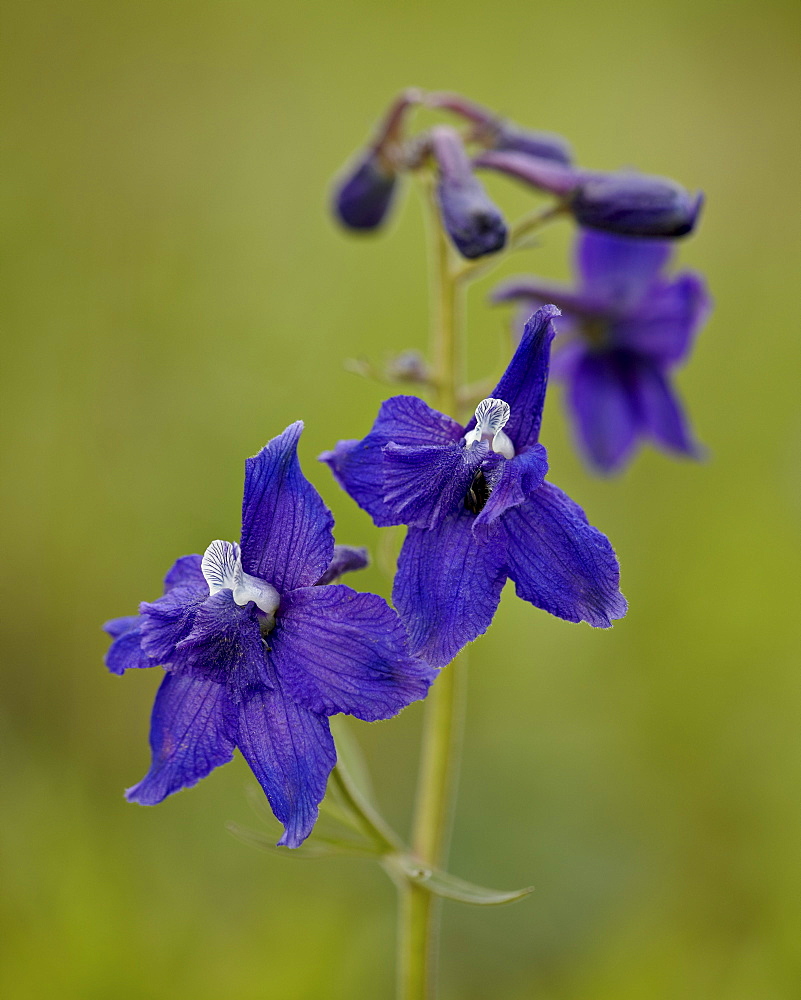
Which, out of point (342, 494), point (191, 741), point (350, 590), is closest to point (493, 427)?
point (350, 590)

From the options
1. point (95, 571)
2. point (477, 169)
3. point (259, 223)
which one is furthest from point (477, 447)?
point (259, 223)

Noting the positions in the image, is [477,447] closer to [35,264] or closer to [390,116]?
[390,116]

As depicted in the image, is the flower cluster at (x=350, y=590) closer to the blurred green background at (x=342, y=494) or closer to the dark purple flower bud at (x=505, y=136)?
the blurred green background at (x=342, y=494)

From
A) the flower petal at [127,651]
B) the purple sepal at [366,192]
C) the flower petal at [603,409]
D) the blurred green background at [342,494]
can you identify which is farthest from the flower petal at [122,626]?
the flower petal at [603,409]

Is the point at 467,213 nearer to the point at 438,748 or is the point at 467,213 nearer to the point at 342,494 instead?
the point at 438,748

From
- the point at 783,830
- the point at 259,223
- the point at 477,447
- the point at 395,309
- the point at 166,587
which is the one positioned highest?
the point at 259,223

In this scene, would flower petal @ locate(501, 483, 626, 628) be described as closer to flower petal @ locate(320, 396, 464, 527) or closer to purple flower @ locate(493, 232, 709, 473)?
flower petal @ locate(320, 396, 464, 527)

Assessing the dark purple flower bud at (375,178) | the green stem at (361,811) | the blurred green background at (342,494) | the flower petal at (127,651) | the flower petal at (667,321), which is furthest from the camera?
the blurred green background at (342,494)
